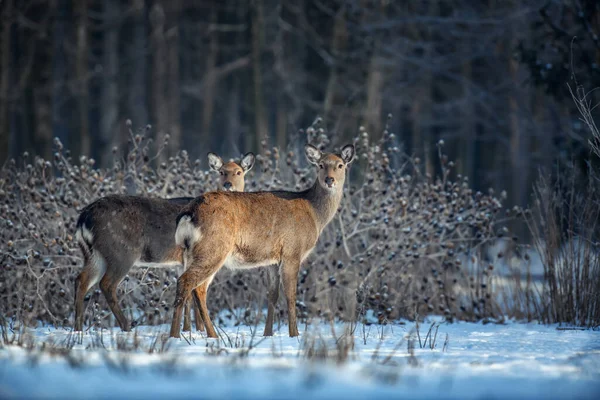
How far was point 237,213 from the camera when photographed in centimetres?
842

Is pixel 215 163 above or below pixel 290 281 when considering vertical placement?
above

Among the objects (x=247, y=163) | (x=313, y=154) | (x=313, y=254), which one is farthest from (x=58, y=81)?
(x=313, y=154)

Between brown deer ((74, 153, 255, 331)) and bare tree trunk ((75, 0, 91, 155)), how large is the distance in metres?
14.9

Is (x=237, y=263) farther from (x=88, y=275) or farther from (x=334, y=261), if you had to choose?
(x=334, y=261)

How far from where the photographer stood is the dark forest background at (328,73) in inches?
607

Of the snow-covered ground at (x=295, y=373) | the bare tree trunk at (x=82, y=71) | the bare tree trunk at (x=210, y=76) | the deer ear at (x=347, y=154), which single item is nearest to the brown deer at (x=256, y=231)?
the deer ear at (x=347, y=154)

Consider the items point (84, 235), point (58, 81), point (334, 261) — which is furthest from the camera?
point (58, 81)

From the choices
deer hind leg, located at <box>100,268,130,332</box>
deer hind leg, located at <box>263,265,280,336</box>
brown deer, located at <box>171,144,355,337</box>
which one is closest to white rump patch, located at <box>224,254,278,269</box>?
brown deer, located at <box>171,144,355,337</box>

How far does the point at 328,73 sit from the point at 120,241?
56.7 feet

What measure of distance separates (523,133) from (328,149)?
8148 mm

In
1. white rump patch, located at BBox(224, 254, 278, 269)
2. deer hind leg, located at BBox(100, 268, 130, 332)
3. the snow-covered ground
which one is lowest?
the snow-covered ground

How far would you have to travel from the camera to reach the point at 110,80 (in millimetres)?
27672

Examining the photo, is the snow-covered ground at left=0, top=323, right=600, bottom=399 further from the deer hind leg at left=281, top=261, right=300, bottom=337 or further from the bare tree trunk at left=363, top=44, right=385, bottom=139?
the bare tree trunk at left=363, top=44, right=385, bottom=139

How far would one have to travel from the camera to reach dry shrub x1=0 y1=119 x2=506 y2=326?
10.2 metres
